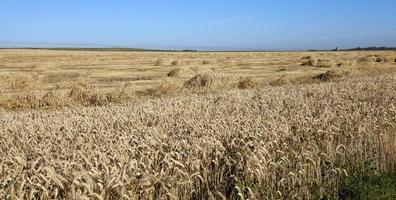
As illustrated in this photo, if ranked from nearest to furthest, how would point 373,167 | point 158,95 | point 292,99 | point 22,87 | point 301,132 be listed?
point 373,167 → point 301,132 → point 292,99 → point 158,95 → point 22,87

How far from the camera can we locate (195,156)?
5473 mm

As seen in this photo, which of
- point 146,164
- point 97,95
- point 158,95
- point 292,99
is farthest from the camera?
point 158,95

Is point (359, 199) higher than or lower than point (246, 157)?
lower

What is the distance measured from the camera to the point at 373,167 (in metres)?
6.43

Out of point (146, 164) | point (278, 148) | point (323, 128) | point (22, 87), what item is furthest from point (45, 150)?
point (22, 87)

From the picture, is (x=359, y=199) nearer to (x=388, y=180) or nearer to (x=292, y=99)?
(x=388, y=180)

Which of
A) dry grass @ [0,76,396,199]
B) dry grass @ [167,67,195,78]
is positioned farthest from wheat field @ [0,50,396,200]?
dry grass @ [167,67,195,78]

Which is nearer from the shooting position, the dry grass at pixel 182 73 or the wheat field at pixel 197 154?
the wheat field at pixel 197 154

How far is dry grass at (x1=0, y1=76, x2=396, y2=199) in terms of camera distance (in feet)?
14.0

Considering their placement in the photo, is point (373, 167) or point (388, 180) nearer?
point (388, 180)

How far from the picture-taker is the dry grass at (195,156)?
4273 millimetres

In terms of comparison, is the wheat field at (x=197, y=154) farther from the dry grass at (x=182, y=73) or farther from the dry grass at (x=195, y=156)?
the dry grass at (x=182, y=73)

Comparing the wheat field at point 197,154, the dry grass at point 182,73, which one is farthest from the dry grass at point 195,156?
the dry grass at point 182,73

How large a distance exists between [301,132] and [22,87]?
50.9 feet
